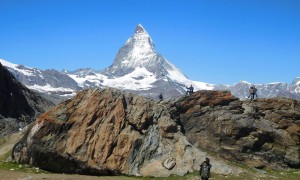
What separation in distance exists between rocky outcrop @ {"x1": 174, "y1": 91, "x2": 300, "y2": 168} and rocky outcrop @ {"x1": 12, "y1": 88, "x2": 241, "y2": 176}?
159 inches

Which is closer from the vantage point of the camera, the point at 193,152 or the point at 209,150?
the point at 193,152

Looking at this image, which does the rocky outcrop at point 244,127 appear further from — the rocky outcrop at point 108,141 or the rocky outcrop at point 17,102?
the rocky outcrop at point 17,102

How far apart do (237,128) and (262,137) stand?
10.8 feet

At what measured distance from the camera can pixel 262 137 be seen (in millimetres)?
50781

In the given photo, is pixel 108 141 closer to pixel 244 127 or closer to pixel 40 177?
pixel 40 177

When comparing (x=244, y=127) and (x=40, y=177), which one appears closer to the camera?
(x=40, y=177)

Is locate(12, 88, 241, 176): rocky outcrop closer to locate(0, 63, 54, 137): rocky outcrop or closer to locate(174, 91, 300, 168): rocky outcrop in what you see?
locate(174, 91, 300, 168): rocky outcrop

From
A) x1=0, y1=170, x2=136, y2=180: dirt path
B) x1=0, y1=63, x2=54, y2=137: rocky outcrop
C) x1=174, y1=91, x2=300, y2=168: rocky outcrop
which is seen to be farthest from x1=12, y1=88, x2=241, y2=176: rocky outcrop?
x1=0, y1=63, x2=54, y2=137: rocky outcrop

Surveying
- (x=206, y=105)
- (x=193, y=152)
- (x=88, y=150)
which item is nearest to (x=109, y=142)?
(x=88, y=150)

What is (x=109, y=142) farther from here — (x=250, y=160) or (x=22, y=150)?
(x=250, y=160)

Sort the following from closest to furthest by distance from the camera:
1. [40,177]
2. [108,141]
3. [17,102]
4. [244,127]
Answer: [40,177], [108,141], [244,127], [17,102]

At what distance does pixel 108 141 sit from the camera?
148 ft

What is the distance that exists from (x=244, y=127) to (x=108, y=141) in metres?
17.6

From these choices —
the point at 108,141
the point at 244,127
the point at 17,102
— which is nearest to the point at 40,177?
the point at 108,141
